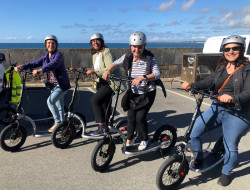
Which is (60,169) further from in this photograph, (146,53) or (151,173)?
(146,53)

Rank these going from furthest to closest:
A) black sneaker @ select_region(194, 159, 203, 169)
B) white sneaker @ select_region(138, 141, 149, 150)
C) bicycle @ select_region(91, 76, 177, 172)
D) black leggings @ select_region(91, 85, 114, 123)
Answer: black leggings @ select_region(91, 85, 114, 123), white sneaker @ select_region(138, 141, 149, 150), bicycle @ select_region(91, 76, 177, 172), black sneaker @ select_region(194, 159, 203, 169)

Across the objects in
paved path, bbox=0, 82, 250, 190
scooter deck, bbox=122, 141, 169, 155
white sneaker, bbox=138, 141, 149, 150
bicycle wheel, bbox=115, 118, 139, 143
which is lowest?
paved path, bbox=0, 82, 250, 190

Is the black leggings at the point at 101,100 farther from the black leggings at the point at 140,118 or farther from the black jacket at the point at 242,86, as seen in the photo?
the black jacket at the point at 242,86

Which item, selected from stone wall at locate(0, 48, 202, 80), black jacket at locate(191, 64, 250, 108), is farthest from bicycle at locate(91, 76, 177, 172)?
stone wall at locate(0, 48, 202, 80)

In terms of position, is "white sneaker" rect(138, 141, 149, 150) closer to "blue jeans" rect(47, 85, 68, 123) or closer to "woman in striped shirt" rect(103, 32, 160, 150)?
"woman in striped shirt" rect(103, 32, 160, 150)

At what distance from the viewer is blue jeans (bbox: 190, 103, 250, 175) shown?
2981 millimetres

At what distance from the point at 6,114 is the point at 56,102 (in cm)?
139

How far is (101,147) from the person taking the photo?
3.46m

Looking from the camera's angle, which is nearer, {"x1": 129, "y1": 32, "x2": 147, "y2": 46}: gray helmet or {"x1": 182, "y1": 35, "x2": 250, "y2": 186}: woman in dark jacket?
{"x1": 182, "y1": 35, "x2": 250, "y2": 186}: woman in dark jacket

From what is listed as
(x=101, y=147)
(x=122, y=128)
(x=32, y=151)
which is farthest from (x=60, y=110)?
(x=101, y=147)

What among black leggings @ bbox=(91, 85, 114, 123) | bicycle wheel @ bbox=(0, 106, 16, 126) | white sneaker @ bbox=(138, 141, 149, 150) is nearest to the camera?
white sneaker @ bbox=(138, 141, 149, 150)

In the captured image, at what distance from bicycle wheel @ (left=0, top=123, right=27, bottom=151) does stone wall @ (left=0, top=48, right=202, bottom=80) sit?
6703mm

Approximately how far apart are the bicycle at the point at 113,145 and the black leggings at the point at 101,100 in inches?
16.3

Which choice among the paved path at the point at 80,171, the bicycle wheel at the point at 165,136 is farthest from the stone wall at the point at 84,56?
the bicycle wheel at the point at 165,136
